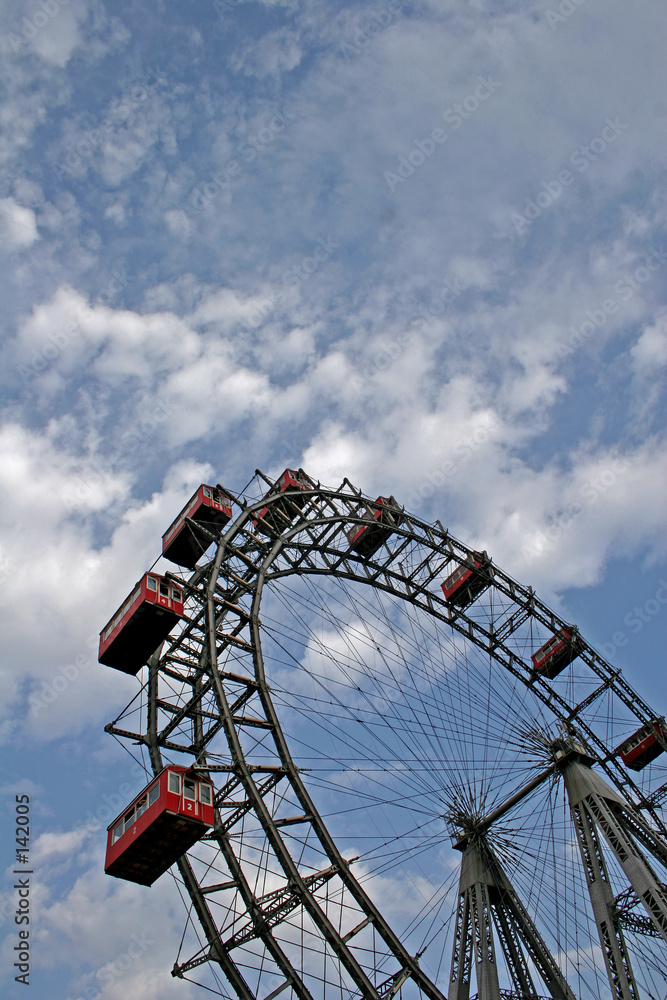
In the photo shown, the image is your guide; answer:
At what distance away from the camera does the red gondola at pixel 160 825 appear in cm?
2078

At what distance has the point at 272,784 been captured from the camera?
22609 mm

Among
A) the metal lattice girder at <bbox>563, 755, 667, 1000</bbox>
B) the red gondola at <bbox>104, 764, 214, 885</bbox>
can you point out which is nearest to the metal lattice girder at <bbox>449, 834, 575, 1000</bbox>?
the metal lattice girder at <bbox>563, 755, 667, 1000</bbox>

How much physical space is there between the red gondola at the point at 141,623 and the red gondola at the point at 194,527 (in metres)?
3.85

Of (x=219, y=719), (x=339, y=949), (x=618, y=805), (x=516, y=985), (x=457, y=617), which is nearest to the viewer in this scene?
(x=339, y=949)

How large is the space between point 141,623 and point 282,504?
8.69 m

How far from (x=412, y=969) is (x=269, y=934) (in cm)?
406

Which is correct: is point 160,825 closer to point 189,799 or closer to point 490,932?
point 189,799

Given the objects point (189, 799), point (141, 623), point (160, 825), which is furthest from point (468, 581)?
point (160, 825)

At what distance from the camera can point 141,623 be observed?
82.5ft

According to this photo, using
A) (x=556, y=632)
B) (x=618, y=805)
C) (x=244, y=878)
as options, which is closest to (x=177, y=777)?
(x=244, y=878)

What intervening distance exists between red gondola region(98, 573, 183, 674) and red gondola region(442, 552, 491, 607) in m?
16.4

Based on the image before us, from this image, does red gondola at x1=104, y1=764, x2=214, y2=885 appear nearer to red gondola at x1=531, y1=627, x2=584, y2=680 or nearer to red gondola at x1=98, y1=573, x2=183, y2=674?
red gondola at x1=98, y1=573, x2=183, y2=674

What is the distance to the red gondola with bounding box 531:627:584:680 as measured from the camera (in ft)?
132

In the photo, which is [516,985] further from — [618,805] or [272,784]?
[272,784]
